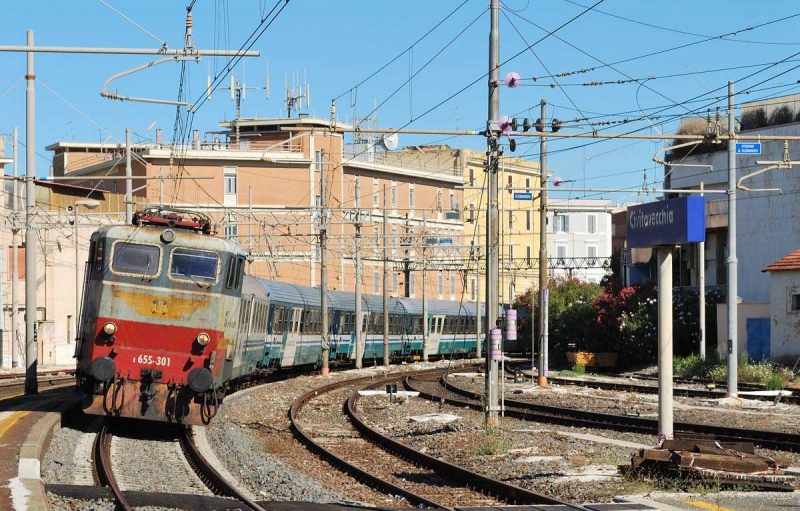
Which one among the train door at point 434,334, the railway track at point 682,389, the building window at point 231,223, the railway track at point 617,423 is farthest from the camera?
the train door at point 434,334

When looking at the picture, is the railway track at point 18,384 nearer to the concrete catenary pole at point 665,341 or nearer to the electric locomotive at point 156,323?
the electric locomotive at point 156,323

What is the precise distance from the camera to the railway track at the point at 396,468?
13289mm

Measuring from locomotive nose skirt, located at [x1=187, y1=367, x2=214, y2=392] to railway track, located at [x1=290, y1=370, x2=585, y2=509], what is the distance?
206 cm

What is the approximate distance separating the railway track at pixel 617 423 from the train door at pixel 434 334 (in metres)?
26.2

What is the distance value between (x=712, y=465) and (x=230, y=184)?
204 ft

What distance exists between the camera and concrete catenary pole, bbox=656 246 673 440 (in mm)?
15305

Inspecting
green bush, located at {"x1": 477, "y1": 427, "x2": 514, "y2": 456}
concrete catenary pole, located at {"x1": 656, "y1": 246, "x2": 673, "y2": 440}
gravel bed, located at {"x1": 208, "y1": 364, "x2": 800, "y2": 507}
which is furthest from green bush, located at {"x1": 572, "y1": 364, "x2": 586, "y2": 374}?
concrete catenary pole, located at {"x1": 656, "y1": 246, "x2": 673, "y2": 440}

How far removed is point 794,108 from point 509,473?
35.5 meters

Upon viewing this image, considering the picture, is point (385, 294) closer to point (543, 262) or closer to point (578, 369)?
point (578, 369)

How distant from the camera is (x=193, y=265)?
19203 millimetres

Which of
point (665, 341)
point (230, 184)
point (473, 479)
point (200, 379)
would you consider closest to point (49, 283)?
point (230, 184)

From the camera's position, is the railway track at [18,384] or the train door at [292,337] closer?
the railway track at [18,384]

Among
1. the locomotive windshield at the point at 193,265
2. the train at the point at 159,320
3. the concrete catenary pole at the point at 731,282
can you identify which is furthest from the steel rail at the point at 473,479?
the concrete catenary pole at the point at 731,282

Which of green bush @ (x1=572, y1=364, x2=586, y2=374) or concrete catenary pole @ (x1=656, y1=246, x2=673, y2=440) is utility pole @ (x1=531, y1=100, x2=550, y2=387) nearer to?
green bush @ (x1=572, y1=364, x2=586, y2=374)
